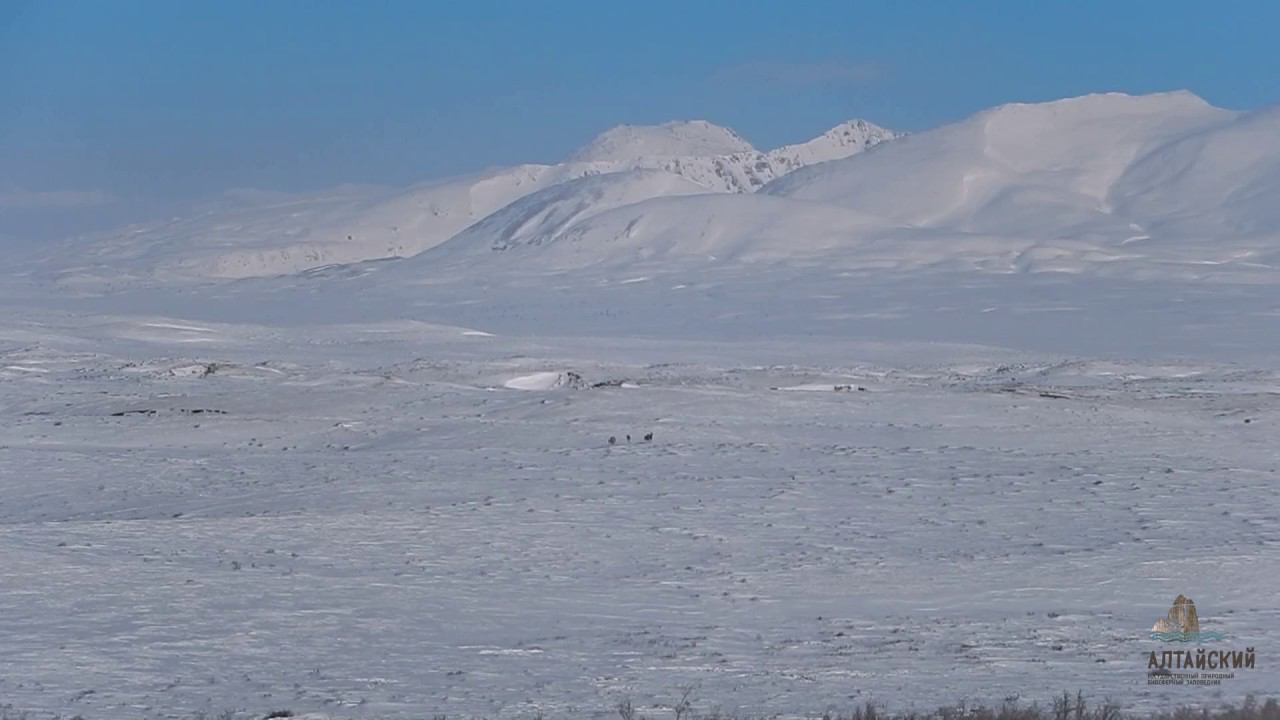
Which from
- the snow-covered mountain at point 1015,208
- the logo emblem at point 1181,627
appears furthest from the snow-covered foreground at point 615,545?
the snow-covered mountain at point 1015,208

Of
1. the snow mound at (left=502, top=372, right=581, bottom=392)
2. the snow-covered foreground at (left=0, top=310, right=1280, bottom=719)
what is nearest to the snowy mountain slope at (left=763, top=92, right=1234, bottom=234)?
the snow mound at (left=502, top=372, right=581, bottom=392)

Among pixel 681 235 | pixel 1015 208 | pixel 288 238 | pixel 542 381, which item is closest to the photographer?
pixel 542 381

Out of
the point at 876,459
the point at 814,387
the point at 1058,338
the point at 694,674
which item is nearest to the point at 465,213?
the point at 1058,338

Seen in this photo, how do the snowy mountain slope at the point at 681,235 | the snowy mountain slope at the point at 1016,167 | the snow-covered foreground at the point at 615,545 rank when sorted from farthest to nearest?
the snowy mountain slope at the point at 1016,167 < the snowy mountain slope at the point at 681,235 < the snow-covered foreground at the point at 615,545

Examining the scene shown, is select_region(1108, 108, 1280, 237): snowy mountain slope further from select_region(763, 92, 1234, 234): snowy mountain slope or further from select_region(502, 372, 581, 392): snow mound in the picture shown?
select_region(502, 372, 581, 392): snow mound

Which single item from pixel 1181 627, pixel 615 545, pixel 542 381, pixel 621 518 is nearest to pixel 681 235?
pixel 542 381

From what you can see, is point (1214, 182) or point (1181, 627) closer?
point (1181, 627)

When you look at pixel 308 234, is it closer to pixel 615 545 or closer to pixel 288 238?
pixel 288 238

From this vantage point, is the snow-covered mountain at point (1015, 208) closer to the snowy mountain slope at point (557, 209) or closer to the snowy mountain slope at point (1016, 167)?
the snowy mountain slope at point (1016, 167)
